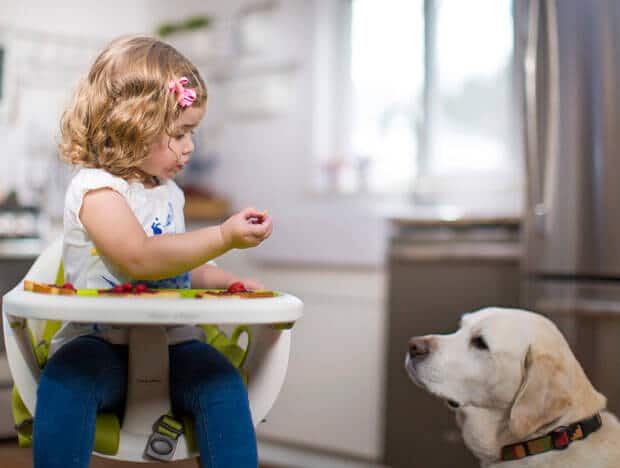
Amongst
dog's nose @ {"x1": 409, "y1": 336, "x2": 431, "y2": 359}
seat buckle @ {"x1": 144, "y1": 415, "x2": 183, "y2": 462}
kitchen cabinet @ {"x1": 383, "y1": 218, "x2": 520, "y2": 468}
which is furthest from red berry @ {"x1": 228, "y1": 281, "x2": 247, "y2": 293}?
kitchen cabinet @ {"x1": 383, "y1": 218, "x2": 520, "y2": 468}

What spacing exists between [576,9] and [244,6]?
1920 mm

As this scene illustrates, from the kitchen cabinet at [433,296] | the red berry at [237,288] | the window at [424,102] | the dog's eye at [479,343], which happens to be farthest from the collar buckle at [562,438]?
the window at [424,102]

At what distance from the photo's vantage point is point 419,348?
147cm

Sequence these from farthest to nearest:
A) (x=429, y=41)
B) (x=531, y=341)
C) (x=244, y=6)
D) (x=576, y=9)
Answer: (x=244, y=6) < (x=429, y=41) < (x=576, y=9) < (x=531, y=341)

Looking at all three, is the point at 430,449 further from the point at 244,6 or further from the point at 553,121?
the point at 244,6

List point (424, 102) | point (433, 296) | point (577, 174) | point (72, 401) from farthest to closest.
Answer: point (424, 102)
point (433, 296)
point (577, 174)
point (72, 401)

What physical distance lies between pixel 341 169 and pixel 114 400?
2.17m

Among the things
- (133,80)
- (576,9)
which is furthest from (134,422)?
(576,9)

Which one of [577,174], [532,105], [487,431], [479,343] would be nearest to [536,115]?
[532,105]

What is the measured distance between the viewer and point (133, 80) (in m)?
1.27

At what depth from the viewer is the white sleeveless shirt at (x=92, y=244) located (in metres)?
1.28

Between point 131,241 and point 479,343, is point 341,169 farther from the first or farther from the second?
point 131,241

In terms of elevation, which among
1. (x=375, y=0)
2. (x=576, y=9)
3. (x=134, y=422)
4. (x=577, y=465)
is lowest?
(x=577, y=465)

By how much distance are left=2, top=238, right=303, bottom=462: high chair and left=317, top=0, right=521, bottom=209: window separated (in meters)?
1.70
